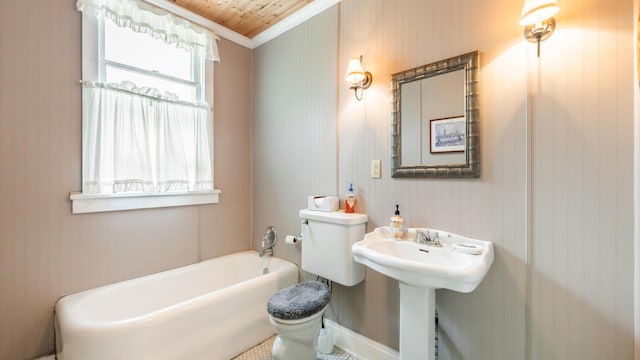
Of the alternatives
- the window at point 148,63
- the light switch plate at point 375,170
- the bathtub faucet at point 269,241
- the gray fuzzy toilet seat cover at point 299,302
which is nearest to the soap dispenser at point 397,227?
the light switch plate at point 375,170

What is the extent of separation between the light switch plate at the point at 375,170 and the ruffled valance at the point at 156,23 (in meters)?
1.72

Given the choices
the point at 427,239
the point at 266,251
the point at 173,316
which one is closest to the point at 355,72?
the point at 427,239

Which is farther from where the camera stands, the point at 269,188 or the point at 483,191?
the point at 269,188

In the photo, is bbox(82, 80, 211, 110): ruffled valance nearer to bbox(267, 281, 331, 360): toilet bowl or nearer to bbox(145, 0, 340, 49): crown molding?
bbox(145, 0, 340, 49): crown molding

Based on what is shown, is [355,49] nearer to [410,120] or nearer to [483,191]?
[410,120]

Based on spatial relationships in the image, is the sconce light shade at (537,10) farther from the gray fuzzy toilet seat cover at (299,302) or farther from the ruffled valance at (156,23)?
the ruffled valance at (156,23)

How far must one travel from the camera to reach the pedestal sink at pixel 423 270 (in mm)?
1083

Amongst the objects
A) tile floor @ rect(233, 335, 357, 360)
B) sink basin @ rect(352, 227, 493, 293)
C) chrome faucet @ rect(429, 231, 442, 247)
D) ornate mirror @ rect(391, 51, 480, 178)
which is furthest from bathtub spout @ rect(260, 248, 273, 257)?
chrome faucet @ rect(429, 231, 442, 247)

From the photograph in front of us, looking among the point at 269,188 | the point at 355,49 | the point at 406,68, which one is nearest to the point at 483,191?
the point at 406,68

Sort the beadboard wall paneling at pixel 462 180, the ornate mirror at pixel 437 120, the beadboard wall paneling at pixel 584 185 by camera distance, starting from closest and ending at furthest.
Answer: the beadboard wall paneling at pixel 584 185, the beadboard wall paneling at pixel 462 180, the ornate mirror at pixel 437 120

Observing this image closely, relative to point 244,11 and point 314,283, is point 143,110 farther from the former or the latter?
point 314,283

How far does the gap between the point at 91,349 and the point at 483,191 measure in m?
2.12

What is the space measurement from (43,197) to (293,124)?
175 cm

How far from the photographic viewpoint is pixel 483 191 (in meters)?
1.37
